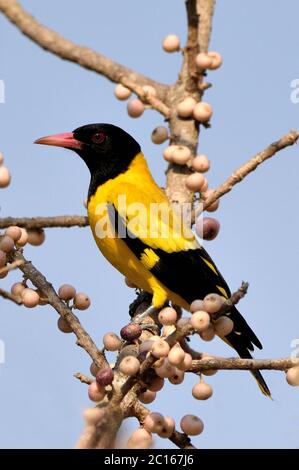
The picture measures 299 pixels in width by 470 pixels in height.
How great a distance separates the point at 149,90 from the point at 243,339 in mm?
1554

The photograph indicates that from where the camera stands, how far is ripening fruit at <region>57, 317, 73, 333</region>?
434cm

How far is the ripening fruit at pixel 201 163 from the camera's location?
186 inches

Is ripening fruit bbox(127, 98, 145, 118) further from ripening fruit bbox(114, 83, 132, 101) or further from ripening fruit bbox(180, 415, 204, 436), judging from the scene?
ripening fruit bbox(180, 415, 204, 436)

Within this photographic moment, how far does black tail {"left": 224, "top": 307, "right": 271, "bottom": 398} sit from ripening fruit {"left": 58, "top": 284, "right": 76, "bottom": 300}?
1054mm

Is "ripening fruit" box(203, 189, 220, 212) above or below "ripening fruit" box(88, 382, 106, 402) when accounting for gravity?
above

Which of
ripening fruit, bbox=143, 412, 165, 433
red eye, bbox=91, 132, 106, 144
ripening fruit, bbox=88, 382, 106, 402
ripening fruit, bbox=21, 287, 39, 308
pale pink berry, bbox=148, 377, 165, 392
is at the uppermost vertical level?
red eye, bbox=91, 132, 106, 144

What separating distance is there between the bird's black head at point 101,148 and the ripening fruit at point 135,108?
4.91 feet

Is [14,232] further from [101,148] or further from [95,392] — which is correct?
[101,148]

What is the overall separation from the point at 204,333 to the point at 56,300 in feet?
3.06

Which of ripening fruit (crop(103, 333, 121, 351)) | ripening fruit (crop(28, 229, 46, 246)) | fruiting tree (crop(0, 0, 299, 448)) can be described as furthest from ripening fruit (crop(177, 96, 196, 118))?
ripening fruit (crop(103, 333, 121, 351))

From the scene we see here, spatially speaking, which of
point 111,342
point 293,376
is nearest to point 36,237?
point 111,342

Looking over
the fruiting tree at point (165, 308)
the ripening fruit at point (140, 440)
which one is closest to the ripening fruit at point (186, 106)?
the fruiting tree at point (165, 308)

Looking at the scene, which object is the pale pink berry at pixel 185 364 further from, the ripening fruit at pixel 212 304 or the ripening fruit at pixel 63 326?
the ripening fruit at pixel 63 326

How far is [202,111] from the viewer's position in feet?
15.1
